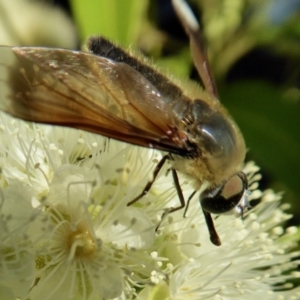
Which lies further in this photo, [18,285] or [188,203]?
[188,203]

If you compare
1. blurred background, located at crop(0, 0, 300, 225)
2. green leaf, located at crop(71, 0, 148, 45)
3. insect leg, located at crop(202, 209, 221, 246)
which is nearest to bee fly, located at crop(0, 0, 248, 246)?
insect leg, located at crop(202, 209, 221, 246)

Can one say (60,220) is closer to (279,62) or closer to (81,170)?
(81,170)

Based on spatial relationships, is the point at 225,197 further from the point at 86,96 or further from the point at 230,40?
the point at 230,40

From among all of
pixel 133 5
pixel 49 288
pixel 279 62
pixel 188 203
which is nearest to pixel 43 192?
pixel 49 288

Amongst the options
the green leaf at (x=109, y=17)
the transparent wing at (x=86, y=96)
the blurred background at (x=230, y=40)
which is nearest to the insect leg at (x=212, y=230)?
the transparent wing at (x=86, y=96)

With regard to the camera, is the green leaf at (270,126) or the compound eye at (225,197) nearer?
the compound eye at (225,197)

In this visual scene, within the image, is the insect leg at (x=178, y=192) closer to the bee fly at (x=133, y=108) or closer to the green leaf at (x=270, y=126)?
the bee fly at (x=133, y=108)

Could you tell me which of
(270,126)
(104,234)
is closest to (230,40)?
(270,126)

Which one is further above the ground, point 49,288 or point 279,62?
point 49,288
